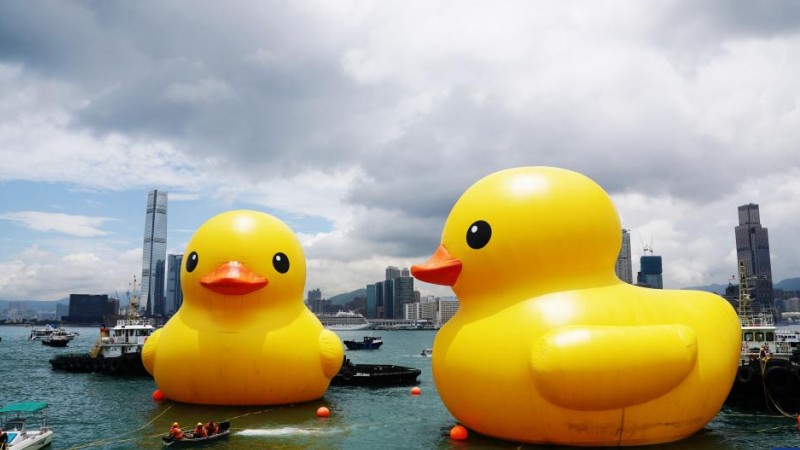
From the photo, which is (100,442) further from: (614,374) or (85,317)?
(85,317)

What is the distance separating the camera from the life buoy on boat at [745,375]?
2170 centimetres

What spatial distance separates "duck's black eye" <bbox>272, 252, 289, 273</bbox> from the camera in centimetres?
1916

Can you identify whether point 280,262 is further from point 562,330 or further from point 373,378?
point 562,330

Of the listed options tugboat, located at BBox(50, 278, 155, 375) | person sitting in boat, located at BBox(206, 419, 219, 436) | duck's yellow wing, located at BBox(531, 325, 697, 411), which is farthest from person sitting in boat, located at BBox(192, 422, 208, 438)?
tugboat, located at BBox(50, 278, 155, 375)

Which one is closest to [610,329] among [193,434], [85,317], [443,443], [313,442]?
[443,443]

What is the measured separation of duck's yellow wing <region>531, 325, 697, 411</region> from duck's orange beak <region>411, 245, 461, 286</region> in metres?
2.74

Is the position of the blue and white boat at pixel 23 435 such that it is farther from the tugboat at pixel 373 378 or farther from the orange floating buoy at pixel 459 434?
the tugboat at pixel 373 378

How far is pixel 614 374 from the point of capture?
11289 millimetres

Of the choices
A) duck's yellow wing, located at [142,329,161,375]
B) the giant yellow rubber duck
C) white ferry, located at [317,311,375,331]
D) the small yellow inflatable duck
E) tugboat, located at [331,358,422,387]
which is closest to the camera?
A: the giant yellow rubber duck

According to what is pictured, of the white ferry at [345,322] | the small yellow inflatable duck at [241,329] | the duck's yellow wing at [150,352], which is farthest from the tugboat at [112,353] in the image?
the white ferry at [345,322]

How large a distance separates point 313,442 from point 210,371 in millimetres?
4898

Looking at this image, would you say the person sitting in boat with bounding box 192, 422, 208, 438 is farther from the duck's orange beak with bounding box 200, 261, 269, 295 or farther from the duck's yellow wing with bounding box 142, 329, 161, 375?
the duck's yellow wing with bounding box 142, 329, 161, 375

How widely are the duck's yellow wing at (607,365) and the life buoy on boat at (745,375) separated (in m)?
12.3

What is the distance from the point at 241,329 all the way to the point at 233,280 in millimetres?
1788
